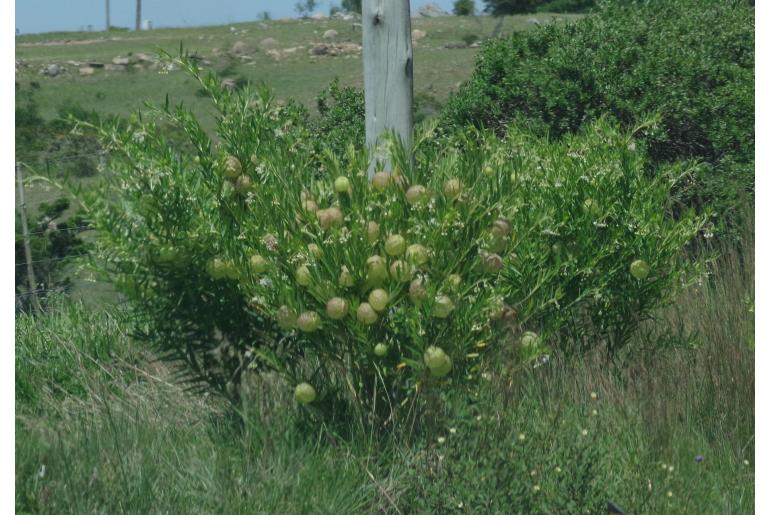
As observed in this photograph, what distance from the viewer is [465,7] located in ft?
201

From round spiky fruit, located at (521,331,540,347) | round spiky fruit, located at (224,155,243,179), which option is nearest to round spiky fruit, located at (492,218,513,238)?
round spiky fruit, located at (521,331,540,347)

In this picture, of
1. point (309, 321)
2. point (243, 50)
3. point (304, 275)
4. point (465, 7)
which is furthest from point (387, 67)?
point (465, 7)

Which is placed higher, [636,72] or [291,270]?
[636,72]

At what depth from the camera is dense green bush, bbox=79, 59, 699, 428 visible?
3506mm

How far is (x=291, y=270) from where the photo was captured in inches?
140

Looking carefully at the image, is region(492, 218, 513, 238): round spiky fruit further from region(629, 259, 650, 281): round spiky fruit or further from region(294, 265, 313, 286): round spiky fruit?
region(629, 259, 650, 281): round spiky fruit

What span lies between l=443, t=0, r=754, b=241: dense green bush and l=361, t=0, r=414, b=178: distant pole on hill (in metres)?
2.81

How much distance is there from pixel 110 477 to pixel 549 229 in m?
1.88

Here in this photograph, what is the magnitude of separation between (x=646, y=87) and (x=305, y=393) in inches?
178

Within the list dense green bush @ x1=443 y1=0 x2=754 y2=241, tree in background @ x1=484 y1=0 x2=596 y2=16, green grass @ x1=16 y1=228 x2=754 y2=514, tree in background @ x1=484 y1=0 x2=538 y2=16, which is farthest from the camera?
tree in background @ x1=484 y1=0 x2=538 y2=16

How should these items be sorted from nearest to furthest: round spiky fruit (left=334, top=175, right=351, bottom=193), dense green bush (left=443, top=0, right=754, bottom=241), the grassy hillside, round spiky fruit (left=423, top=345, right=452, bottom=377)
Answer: round spiky fruit (left=423, top=345, right=452, bottom=377)
round spiky fruit (left=334, top=175, right=351, bottom=193)
dense green bush (left=443, top=0, right=754, bottom=241)
the grassy hillside
